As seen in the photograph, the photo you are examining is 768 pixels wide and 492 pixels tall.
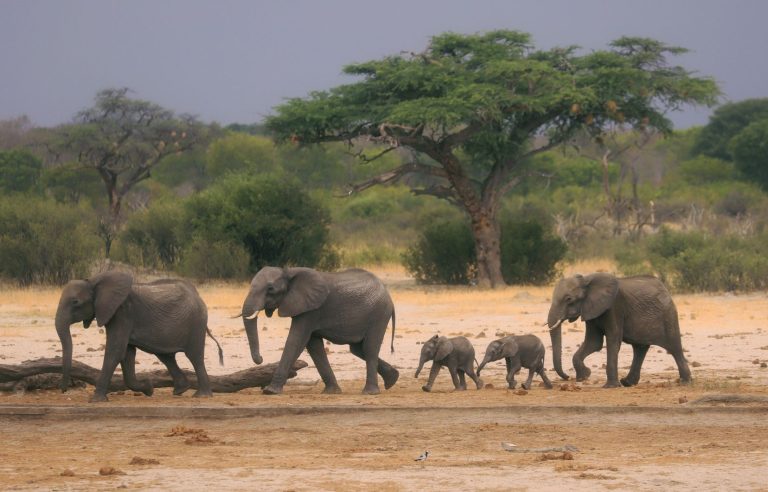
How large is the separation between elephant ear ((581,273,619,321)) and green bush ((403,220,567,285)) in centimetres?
1934

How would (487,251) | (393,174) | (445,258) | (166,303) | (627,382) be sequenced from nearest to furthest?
1. (166,303)
2. (627,382)
3. (393,174)
4. (487,251)
5. (445,258)

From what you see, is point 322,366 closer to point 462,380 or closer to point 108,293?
point 462,380

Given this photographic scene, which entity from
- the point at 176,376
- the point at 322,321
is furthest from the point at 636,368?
the point at 176,376

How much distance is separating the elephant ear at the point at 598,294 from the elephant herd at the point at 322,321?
0.03 ft

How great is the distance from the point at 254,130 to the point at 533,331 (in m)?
104

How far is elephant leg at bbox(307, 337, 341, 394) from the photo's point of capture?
1485 centimetres

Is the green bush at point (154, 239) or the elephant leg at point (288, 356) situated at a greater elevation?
the green bush at point (154, 239)

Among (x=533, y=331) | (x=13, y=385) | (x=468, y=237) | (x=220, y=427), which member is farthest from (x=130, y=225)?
(x=220, y=427)

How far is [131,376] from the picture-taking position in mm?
14242

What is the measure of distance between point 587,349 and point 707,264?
1561cm

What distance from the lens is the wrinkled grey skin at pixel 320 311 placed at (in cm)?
1443

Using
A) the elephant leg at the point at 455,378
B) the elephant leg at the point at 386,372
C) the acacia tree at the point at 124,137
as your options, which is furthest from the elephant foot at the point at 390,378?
the acacia tree at the point at 124,137

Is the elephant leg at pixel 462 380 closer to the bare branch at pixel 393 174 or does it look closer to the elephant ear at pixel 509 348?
the elephant ear at pixel 509 348

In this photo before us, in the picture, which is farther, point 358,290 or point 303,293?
point 358,290
